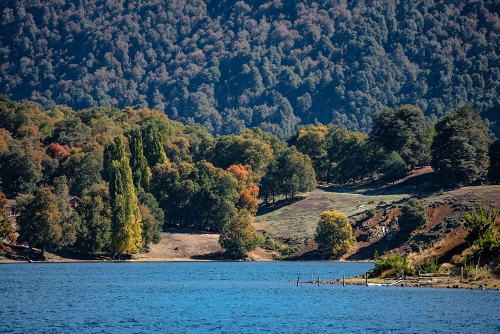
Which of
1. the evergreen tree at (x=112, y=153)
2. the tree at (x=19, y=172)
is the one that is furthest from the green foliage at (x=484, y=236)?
the tree at (x=19, y=172)

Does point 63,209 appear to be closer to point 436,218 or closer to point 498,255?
point 436,218

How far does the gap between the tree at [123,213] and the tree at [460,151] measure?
67.3 m

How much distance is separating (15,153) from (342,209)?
72.9 meters

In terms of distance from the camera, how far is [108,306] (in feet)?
290

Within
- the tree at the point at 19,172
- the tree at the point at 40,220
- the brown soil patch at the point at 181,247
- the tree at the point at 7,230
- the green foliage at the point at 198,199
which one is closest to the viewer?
the tree at the point at 7,230

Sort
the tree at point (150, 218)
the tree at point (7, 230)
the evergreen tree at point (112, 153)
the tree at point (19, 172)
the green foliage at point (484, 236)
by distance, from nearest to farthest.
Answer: the green foliage at point (484, 236), the tree at point (7, 230), the tree at point (150, 218), the evergreen tree at point (112, 153), the tree at point (19, 172)

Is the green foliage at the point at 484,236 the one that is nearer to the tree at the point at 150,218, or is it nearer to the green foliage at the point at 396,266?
the green foliage at the point at 396,266

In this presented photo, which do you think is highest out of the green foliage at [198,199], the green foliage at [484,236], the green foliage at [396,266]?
the green foliage at [198,199]

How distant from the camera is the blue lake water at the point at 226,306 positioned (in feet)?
238

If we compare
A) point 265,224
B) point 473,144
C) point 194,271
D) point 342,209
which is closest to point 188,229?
point 265,224

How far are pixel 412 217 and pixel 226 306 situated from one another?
9211 cm

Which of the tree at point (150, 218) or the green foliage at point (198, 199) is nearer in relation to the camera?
the tree at point (150, 218)

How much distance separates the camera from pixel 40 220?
506 ft

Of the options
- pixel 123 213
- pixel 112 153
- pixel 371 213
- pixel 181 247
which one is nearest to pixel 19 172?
pixel 112 153
